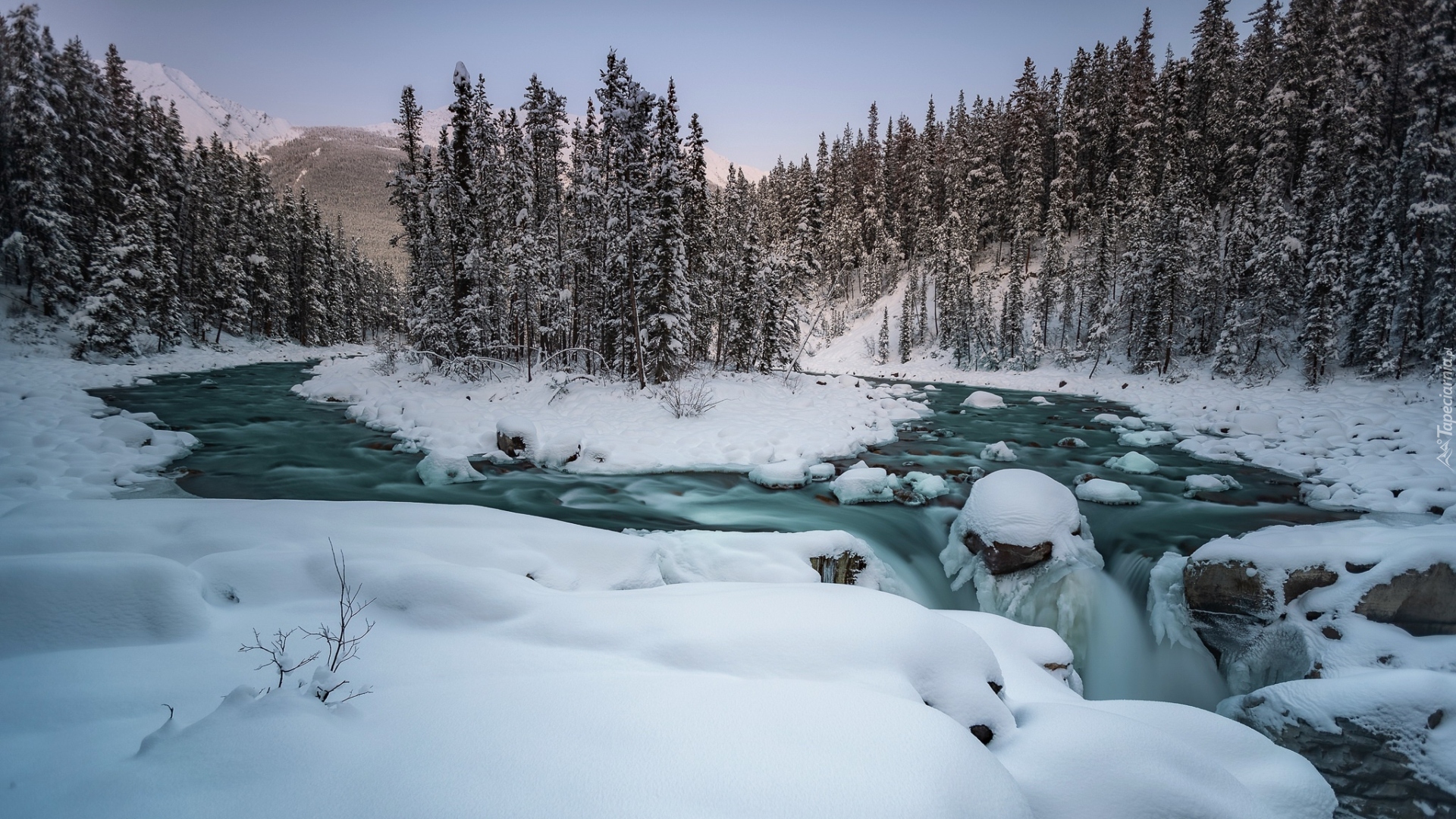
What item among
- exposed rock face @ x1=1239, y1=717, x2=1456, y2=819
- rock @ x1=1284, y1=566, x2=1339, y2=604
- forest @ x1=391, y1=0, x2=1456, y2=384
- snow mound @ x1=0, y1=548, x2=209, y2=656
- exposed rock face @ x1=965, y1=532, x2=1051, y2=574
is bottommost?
exposed rock face @ x1=1239, y1=717, x2=1456, y2=819

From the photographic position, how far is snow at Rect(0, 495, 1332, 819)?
167 cm

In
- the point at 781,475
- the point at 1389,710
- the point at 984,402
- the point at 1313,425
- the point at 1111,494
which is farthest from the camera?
the point at 984,402

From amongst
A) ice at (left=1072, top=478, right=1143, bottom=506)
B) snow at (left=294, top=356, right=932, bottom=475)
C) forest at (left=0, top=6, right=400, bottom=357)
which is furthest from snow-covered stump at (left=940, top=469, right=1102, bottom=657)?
forest at (left=0, top=6, right=400, bottom=357)

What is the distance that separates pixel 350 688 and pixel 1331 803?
5.05m

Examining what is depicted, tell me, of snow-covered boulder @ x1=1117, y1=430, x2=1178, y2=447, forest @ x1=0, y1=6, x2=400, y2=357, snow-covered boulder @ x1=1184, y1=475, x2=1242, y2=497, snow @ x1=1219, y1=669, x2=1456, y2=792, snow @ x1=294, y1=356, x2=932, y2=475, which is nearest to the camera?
snow @ x1=1219, y1=669, x2=1456, y2=792

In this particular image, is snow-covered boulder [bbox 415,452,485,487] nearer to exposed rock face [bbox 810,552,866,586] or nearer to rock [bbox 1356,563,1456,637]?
exposed rock face [bbox 810,552,866,586]

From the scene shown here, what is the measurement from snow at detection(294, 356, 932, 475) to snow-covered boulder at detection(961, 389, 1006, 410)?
2.22 metres

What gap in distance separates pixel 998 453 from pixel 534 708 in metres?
11.2

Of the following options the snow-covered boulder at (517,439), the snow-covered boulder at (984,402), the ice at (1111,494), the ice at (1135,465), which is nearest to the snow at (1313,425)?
→ the ice at (1135,465)

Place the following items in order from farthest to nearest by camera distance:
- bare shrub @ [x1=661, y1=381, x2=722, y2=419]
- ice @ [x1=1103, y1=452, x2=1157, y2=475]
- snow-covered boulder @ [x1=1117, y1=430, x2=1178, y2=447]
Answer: bare shrub @ [x1=661, y1=381, x2=722, y2=419]
snow-covered boulder @ [x1=1117, y1=430, x2=1178, y2=447]
ice @ [x1=1103, y1=452, x2=1157, y2=475]

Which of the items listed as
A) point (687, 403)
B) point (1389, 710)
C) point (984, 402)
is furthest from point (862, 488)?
point (984, 402)

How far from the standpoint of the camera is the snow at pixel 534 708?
1.67 meters

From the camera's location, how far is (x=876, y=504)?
28.0ft

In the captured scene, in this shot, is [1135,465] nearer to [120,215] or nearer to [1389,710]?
[1389,710]
